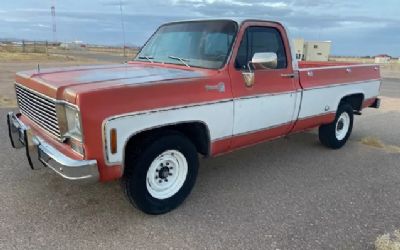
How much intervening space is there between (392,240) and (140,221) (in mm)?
2412

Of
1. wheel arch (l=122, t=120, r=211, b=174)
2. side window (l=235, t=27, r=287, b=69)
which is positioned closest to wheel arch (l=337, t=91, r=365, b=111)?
side window (l=235, t=27, r=287, b=69)

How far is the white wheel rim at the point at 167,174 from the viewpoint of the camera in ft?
12.2

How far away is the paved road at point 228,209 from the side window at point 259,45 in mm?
1542

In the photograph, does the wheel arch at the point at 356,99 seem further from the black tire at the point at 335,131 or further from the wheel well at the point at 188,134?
the wheel well at the point at 188,134

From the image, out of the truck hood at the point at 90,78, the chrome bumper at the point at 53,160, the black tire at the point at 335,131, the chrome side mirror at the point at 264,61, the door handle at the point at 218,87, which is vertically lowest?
the black tire at the point at 335,131

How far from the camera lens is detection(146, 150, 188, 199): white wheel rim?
3717mm

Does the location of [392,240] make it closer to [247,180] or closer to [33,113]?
[247,180]

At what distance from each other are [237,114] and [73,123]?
1822 millimetres

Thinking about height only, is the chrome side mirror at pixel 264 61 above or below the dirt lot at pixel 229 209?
above

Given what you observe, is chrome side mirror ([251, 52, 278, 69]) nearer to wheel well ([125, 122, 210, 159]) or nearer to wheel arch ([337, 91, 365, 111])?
wheel well ([125, 122, 210, 159])

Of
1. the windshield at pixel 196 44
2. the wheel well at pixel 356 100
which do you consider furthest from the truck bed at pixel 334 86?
the windshield at pixel 196 44

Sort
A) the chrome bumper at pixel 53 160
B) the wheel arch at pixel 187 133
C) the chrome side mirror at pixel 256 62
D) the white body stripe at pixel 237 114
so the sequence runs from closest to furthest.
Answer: the chrome bumper at pixel 53 160, the white body stripe at pixel 237 114, the wheel arch at pixel 187 133, the chrome side mirror at pixel 256 62

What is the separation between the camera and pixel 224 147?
4.20 m

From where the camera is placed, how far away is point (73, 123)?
10.4ft
